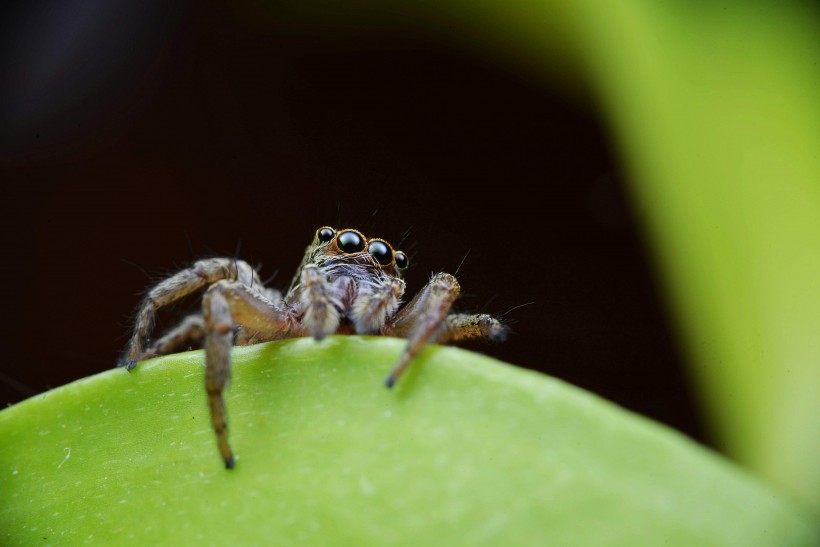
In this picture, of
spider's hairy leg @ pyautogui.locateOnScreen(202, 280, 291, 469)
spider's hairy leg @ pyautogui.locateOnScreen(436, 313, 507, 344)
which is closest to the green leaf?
spider's hairy leg @ pyautogui.locateOnScreen(202, 280, 291, 469)

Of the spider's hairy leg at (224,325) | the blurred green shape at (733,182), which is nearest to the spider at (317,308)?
the spider's hairy leg at (224,325)

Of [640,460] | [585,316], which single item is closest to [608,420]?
[640,460]

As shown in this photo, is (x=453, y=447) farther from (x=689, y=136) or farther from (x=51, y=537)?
(x=689, y=136)

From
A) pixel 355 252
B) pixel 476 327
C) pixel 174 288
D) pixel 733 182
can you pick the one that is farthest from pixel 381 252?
pixel 733 182

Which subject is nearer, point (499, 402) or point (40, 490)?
point (499, 402)

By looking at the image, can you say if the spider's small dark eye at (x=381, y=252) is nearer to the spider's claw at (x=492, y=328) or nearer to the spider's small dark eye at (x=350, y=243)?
the spider's small dark eye at (x=350, y=243)

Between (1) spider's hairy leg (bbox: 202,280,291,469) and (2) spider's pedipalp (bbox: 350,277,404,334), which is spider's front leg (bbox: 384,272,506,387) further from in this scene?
(1) spider's hairy leg (bbox: 202,280,291,469)
